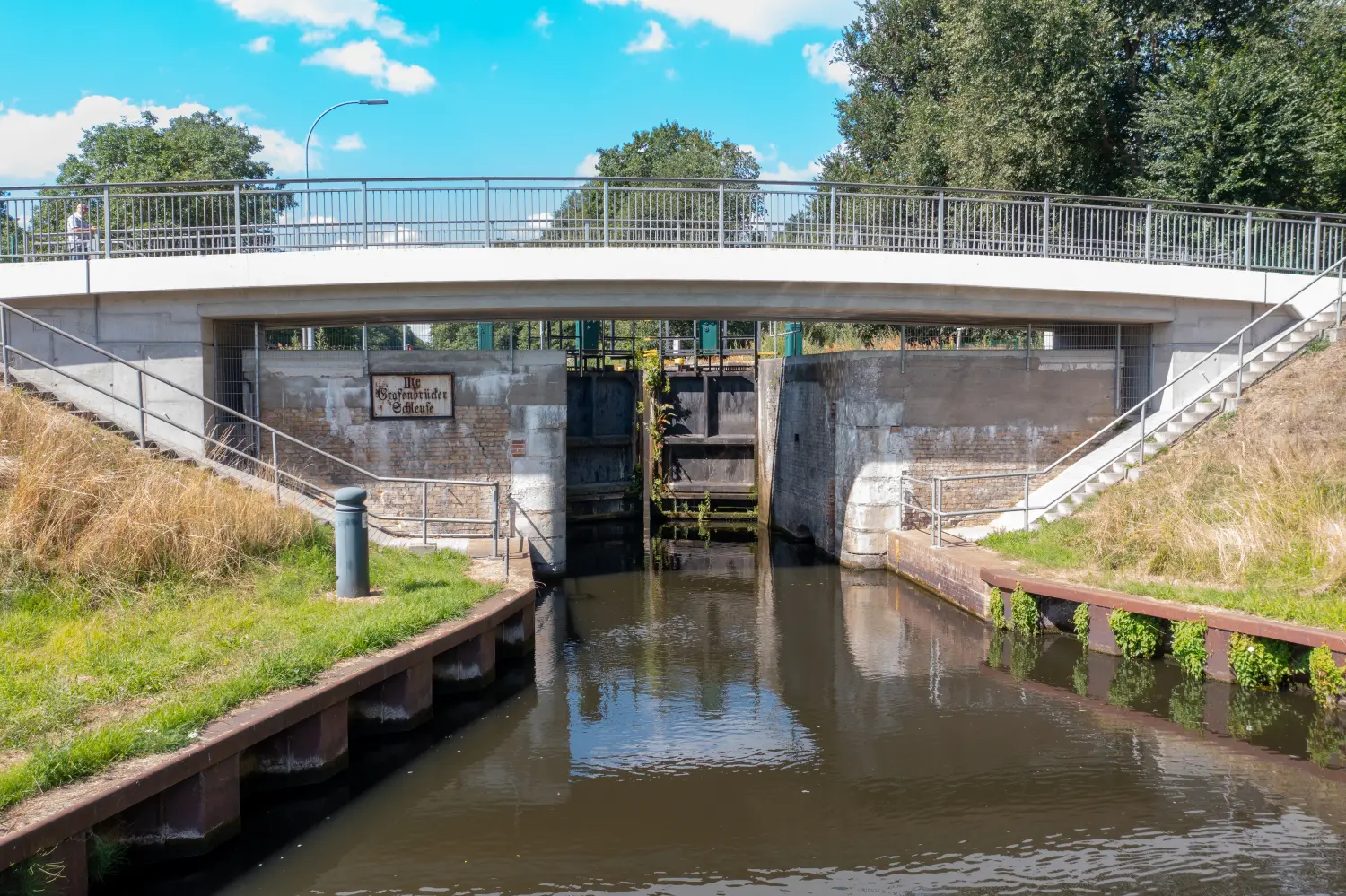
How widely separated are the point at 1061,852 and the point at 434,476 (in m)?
11.3

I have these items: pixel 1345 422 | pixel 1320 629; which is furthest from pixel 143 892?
pixel 1345 422

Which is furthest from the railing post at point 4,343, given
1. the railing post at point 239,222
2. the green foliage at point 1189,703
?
the green foliage at point 1189,703

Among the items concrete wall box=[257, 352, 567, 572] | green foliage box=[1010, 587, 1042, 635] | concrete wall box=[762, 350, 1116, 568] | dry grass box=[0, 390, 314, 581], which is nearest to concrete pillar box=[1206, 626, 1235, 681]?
green foliage box=[1010, 587, 1042, 635]

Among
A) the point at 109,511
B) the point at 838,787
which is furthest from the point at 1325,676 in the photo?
the point at 109,511

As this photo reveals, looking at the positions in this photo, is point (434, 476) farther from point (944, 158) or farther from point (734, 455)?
point (944, 158)

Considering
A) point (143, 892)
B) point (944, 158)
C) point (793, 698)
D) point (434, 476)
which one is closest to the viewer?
point (143, 892)

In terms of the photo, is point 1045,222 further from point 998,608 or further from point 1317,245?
point 998,608

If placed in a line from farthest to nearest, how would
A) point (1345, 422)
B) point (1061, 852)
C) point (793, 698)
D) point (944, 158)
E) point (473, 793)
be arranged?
point (944, 158)
point (1345, 422)
point (793, 698)
point (473, 793)
point (1061, 852)

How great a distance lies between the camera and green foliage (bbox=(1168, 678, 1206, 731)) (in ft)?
30.8

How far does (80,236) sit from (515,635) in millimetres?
8852

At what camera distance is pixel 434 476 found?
1594 centimetres

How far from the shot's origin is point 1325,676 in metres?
9.08

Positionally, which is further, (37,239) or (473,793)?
(37,239)

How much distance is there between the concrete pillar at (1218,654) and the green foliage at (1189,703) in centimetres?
17
